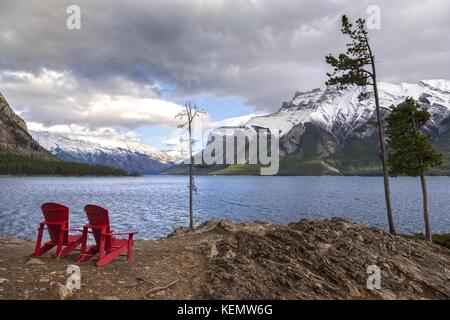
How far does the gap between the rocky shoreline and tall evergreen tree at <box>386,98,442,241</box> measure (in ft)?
39.5

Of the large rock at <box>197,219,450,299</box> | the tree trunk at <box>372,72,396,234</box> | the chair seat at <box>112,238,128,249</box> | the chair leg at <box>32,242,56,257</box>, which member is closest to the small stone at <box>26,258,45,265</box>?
the chair leg at <box>32,242,56,257</box>

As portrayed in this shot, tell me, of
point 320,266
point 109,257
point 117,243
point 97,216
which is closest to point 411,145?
point 320,266

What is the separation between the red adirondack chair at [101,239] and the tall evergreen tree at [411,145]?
24.5m

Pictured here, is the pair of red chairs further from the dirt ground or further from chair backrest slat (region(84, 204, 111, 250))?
the dirt ground

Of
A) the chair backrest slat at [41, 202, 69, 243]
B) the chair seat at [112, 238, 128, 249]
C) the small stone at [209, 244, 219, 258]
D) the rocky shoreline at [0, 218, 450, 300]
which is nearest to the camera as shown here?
the rocky shoreline at [0, 218, 450, 300]

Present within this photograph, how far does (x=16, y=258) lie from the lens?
12.6 m

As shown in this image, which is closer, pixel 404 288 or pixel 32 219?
pixel 404 288

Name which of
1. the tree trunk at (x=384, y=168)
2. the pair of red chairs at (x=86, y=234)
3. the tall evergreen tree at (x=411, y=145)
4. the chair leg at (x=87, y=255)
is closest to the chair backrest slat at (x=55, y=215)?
the pair of red chairs at (x=86, y=234)

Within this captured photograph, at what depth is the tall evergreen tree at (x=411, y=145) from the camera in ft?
92.1

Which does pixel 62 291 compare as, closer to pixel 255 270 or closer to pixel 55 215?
pixel 55 215

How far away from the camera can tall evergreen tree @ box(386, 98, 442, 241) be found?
2806cm
